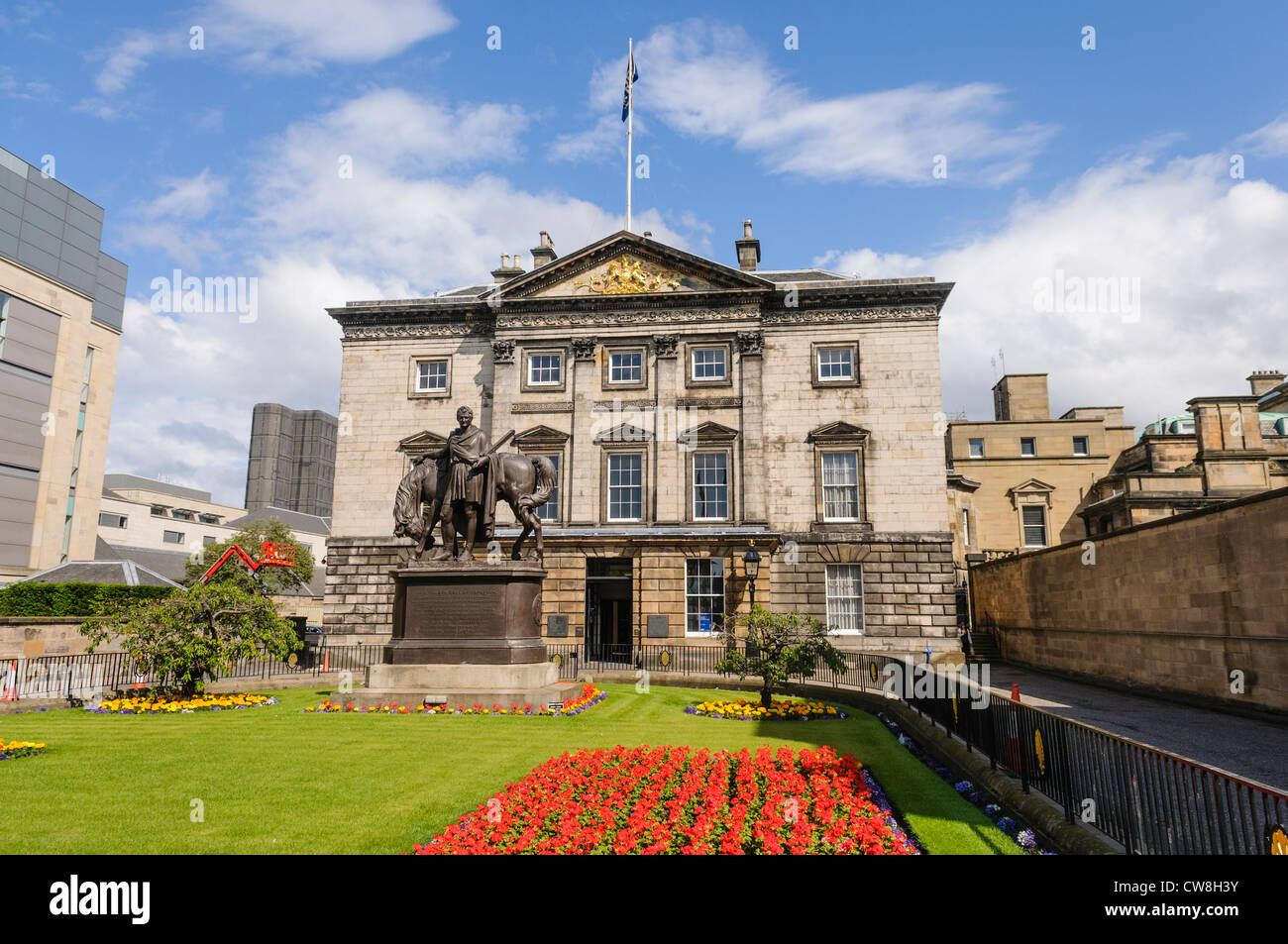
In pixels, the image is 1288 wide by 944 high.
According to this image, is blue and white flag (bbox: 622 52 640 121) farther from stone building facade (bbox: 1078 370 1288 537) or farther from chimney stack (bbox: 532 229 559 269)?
stone building facade (bbox: 1078 370 1288 537)

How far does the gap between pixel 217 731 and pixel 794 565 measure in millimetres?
21583

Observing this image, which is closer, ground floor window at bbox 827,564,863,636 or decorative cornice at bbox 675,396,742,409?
ground floor window at bbox 827,564,863,636

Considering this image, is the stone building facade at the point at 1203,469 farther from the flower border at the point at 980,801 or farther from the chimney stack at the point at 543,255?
the chimney stack at the point at 543,255

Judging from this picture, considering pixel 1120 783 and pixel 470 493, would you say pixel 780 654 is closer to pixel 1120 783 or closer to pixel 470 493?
pixel 470 493

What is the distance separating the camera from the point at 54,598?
26.8 meters

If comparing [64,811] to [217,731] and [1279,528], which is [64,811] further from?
[1279,528]

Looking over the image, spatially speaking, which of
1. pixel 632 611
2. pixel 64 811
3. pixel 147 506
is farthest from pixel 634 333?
pixel 147 506

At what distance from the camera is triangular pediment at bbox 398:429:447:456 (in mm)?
33000

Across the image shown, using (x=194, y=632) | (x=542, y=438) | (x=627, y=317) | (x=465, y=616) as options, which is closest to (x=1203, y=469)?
(x=627, y=317)

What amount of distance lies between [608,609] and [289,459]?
138 meters

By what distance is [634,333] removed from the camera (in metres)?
32.7

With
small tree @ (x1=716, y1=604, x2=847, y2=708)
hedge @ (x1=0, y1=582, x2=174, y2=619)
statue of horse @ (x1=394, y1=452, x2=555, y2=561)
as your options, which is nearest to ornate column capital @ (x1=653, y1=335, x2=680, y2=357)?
statue of horse @ (x1=394, y1=452, x2=555, y2=561)

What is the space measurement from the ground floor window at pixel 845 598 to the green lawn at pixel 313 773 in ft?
43.9

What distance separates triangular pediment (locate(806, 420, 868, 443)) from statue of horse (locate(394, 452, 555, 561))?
51.9 feet
